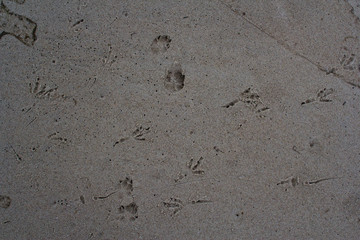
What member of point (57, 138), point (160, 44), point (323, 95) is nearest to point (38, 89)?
point (57, 138)

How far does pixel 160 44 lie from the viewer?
197 cm

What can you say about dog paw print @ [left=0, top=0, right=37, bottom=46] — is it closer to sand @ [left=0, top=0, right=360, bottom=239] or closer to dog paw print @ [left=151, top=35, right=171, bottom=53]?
sand @ [left=0, top=0, right=360, bottom=239]

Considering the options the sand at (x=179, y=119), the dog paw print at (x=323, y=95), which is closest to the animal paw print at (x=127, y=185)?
the sand at (x=179, y=119)

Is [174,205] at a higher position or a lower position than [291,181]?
lower

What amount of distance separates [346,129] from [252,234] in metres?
1.04

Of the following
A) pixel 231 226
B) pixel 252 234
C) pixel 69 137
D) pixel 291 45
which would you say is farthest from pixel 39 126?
pixel 291 45

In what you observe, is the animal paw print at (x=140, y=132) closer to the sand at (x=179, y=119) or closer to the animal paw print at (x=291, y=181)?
the sand at (x=179, y=119)

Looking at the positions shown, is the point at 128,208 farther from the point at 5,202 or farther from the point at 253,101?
the point at 253,101

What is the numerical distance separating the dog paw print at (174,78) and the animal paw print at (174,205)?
0.81 m

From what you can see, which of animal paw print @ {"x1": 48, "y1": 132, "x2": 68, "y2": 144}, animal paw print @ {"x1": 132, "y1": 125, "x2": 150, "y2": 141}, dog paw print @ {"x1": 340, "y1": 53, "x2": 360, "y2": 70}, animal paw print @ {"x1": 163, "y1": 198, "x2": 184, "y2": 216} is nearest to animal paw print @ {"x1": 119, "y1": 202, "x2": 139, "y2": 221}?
animal paw print @ {"x1": 163, "y1": 198, "x2": 184, "y2": 216}

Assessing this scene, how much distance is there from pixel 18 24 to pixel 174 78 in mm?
1225

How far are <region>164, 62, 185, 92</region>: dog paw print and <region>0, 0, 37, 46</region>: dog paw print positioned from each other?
3.43ft

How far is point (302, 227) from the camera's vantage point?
1934 mm

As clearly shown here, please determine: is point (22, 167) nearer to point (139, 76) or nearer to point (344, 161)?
point (139, 76)
